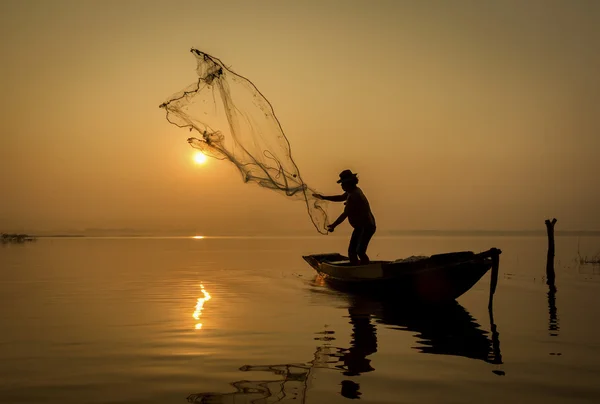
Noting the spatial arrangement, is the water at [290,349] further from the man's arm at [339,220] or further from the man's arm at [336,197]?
the man's arm at [336,197]

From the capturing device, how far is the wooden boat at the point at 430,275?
16.4m

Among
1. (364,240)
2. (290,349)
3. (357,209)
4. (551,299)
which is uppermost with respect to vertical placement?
(357,209)

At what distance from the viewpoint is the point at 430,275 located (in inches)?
661

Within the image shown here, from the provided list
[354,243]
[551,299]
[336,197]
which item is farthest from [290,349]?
[551,299]

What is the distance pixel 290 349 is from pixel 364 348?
1409mm

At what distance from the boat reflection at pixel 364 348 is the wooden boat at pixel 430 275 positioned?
0.48m

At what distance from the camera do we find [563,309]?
17531mm

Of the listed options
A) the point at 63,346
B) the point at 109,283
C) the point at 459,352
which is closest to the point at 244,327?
the point at 63,346

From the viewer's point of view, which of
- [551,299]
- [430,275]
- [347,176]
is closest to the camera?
[430,275]

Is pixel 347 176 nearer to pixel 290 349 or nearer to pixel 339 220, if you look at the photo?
pixel 339 220

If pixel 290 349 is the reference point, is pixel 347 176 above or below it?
above

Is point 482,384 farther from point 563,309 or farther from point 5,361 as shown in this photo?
point 563,309

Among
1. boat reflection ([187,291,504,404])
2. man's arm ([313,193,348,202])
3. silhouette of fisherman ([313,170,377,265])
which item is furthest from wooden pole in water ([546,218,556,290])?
man's arm ([313,193,348,202])

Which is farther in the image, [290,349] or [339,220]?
[339,220]
